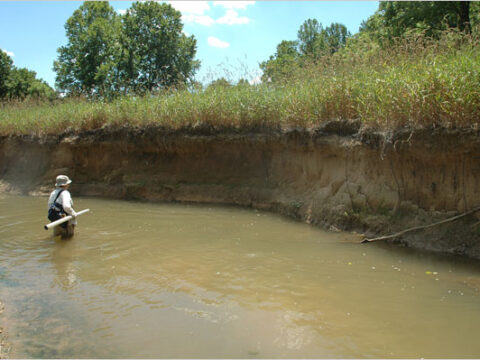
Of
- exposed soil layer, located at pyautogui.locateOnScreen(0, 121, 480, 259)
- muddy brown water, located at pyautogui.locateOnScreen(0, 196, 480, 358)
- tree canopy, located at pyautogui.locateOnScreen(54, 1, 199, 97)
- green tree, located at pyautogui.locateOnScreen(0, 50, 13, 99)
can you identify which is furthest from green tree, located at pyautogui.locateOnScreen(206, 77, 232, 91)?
green tree, located at pyautogui.locateOnScreen(0, 50, 13, 99)

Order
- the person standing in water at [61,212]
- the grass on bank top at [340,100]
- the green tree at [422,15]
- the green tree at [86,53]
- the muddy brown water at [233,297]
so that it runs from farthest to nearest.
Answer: the green tree at [86,53], the green tree at [422,15], the person standing in water at [61,212], the grass on bank top at [340,100], the muddy brown water at [233,297]

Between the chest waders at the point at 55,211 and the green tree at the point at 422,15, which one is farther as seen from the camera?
the green tree at the point at 422,15

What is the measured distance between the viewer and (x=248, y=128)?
998 cm

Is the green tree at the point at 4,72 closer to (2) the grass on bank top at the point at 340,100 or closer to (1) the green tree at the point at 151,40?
(1) the green tree at the point at 151,40

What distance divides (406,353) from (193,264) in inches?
122

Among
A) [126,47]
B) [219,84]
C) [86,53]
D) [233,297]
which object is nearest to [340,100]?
[219,84]

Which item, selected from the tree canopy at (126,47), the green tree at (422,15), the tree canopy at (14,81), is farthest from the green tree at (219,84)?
the tree canopy at (14,81)

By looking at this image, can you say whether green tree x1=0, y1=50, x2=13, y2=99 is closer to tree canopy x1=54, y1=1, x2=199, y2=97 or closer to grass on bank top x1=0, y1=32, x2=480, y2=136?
tree canopy x1=54, y1=1, x2=199, y2=97

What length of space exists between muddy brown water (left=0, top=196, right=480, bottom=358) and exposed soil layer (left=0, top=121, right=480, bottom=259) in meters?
0.68

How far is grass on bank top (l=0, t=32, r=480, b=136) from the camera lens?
19.5 feet

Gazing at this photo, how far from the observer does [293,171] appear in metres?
9.07

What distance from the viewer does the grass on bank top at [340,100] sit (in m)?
5.95

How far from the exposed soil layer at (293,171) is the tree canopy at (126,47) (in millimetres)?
16429

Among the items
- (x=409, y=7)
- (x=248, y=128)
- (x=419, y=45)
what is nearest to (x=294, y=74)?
(x=248, y=128)
